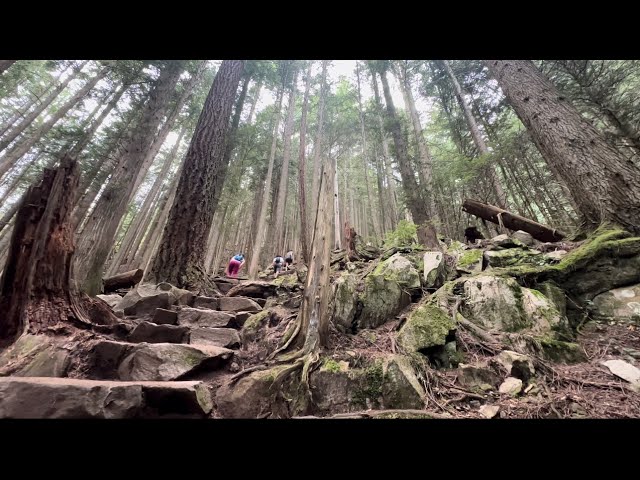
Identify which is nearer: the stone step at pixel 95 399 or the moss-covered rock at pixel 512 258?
the stone step at pixel 95 399

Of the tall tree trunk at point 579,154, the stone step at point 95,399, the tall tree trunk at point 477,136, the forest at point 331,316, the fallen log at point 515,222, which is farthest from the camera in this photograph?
the tall tree trunk at point 477,136

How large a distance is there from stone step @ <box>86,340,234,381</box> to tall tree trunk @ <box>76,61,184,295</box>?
2.45 m

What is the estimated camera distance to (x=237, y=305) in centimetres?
441

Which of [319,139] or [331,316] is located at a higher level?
[319,139]

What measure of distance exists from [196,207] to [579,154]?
697 centimetres

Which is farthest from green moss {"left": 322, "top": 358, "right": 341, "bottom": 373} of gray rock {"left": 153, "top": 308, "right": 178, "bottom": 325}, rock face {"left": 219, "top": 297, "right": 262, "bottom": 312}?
gray rock {"left": 153, "top": 308, "right": 178, "bottom": 325}

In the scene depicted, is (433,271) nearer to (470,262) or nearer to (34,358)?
(470,262)

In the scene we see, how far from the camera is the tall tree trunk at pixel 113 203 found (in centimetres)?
473

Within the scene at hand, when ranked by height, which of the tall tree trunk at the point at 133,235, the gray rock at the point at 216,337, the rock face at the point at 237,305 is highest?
the tall tree trunk at the point at 133,235

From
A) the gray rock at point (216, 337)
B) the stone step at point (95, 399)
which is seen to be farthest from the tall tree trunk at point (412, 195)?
the stone step at point (95, 399)

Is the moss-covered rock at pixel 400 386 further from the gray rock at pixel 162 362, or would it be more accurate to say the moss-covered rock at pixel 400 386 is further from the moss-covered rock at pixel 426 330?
the gray rock at pixel 162 362

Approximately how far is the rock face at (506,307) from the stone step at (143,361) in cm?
315

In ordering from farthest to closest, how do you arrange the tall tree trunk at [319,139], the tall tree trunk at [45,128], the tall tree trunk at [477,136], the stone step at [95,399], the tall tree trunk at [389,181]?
the tall tree trunk at [319,139]
the tall tree trunk at [389,181]
the tall tree trunk at [45,128]
the tall tree trunk at [477,136]
the stone step at [95,399]

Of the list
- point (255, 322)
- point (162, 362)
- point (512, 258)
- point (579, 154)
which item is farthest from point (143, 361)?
point (579, 154)
